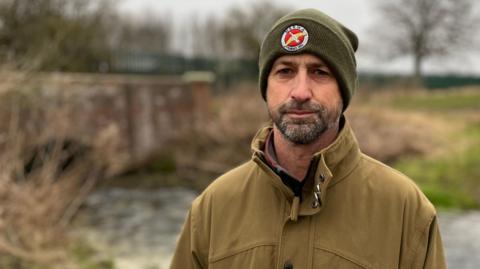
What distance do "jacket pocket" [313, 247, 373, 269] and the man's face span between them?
341 millimetres

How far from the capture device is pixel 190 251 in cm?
212

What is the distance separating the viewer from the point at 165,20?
32500 mm

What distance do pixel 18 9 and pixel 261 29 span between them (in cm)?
1404

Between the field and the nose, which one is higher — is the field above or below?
below

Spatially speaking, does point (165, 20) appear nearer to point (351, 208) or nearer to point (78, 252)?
point (78, 252)

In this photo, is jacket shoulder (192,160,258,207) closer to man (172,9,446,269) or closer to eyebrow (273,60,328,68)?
man (172,9,446,269)

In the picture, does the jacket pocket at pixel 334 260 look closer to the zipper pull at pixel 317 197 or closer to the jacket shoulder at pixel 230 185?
the zipper pull at pixel 317 197

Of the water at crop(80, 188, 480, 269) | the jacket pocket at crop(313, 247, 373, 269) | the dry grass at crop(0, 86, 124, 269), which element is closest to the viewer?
the jacket pocket at crop(313, 247, 373, 269)

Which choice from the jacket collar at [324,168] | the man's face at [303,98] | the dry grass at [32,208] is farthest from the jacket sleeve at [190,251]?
the dry grass at [32,208]

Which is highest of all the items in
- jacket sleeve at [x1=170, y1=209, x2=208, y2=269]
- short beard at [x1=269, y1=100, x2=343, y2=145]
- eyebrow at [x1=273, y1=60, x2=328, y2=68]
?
eyebrow at [x1=273, y1=60, x2=328, y2=68]

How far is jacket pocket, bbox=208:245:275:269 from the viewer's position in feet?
6.25

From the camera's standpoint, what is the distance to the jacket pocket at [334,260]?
1833 mm

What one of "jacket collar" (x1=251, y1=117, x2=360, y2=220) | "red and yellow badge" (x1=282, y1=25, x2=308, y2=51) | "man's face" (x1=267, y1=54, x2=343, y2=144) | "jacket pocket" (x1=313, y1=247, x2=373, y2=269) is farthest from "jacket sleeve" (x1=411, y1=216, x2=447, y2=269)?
"red and yellow badge" (x1=282, y1=25, x2=308, y2=51)

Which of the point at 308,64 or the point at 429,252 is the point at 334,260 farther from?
the point at 308,64
